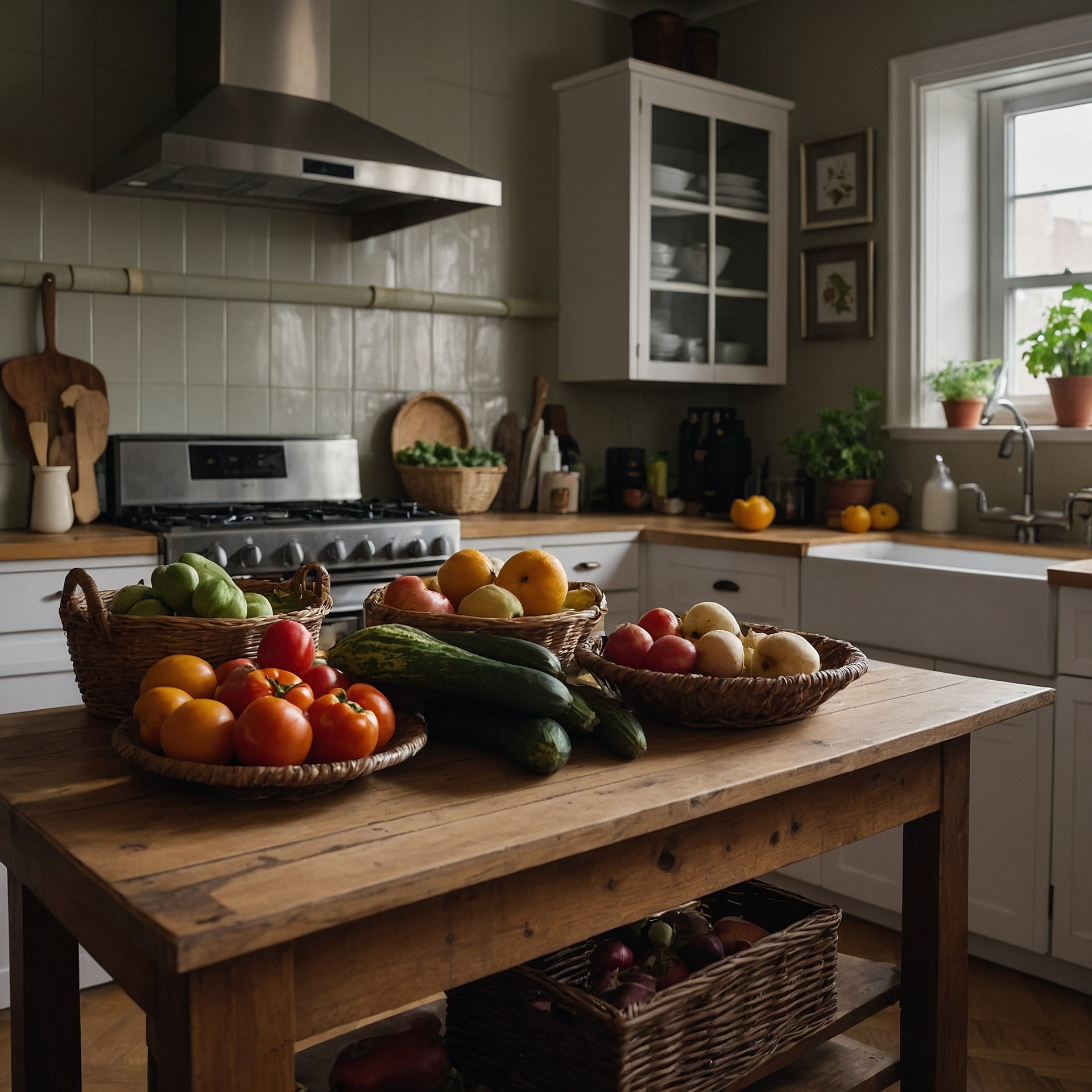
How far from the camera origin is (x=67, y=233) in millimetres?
3121

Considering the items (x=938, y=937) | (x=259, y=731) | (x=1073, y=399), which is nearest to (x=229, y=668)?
(x=259, y=731)

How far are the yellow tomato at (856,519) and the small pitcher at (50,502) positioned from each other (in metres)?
2.19

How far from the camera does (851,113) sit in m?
3.86

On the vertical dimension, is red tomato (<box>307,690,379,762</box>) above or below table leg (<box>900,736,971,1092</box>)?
above

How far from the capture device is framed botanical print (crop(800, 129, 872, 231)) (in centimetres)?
380

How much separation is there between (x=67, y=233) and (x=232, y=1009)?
8.94 feet

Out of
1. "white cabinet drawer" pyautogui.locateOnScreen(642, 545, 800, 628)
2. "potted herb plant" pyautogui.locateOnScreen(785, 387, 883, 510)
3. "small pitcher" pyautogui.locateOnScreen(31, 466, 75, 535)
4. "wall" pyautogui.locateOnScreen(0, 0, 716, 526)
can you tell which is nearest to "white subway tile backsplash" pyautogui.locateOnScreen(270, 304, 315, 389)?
"wall" pyautogui.locateOnScreen(0, 0, 716, 526)

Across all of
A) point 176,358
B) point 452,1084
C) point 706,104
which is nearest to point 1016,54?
point 706,104

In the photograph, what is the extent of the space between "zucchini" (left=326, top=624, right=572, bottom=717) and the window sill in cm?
255

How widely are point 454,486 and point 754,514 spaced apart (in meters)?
0.90

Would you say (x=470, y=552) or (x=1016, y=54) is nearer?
(x=470, y=552)

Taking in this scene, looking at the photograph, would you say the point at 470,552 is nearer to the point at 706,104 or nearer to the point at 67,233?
the point at 67,233

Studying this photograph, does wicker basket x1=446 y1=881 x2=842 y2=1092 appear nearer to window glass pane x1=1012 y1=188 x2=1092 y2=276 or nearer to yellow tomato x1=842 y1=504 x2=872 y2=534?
yellow tomato x1=842 y1=504 x2=872 y2=534

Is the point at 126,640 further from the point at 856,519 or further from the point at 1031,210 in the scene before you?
the point at 1031,210
